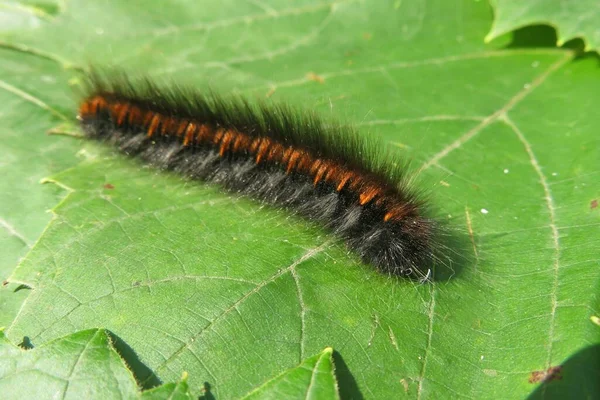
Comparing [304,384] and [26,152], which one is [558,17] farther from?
[26,152]

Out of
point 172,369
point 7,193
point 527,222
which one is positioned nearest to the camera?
point 172,369

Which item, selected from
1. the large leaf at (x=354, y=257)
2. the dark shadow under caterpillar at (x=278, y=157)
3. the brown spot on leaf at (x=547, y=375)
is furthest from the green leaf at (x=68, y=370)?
the brown spot on leaf at (x=547, y=375)

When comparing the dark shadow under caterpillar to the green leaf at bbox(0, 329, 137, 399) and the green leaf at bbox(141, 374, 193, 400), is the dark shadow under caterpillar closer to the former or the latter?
the green leaf at bbox(141, 374, 193, 400)

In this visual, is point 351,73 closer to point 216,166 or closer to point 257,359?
point 216,166

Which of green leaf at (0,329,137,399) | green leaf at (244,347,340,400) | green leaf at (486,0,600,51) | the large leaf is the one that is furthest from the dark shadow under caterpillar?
green leaf at (486,0,600,51)

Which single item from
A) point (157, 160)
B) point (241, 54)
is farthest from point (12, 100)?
point (241, 54)

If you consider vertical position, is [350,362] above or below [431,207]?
below
